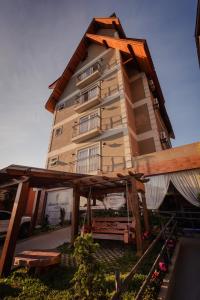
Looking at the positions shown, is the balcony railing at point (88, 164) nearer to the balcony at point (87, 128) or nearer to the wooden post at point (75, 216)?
the balcony at point (87, 128)

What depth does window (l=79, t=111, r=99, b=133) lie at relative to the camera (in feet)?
45.8

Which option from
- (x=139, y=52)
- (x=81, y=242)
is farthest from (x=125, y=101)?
(x=81, y=242)

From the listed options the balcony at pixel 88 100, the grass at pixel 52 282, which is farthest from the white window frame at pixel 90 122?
the grass at pixel 52 282

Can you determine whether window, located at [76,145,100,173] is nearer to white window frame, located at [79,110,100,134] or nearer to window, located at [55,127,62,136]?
white window frame, located at [79,110,100,134]

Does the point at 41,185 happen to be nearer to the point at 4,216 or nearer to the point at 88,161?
the point at 4,216

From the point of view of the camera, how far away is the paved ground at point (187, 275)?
3286mm

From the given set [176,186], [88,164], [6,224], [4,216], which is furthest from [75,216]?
[88,164]

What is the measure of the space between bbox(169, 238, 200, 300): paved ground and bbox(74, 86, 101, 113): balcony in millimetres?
12330

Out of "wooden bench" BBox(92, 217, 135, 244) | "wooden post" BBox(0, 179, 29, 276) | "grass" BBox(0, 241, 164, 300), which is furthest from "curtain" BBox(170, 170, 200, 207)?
"wooden post" BBox(0, 179, 29, 276)

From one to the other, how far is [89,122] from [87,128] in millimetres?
574

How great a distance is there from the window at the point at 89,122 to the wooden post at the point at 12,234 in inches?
364

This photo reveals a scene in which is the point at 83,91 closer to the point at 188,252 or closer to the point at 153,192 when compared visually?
the point at 153,192

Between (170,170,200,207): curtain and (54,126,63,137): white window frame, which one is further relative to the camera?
(54,126,63,137): white window frame

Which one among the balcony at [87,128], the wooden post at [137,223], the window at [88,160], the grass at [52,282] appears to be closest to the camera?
the grass at [52,282]
